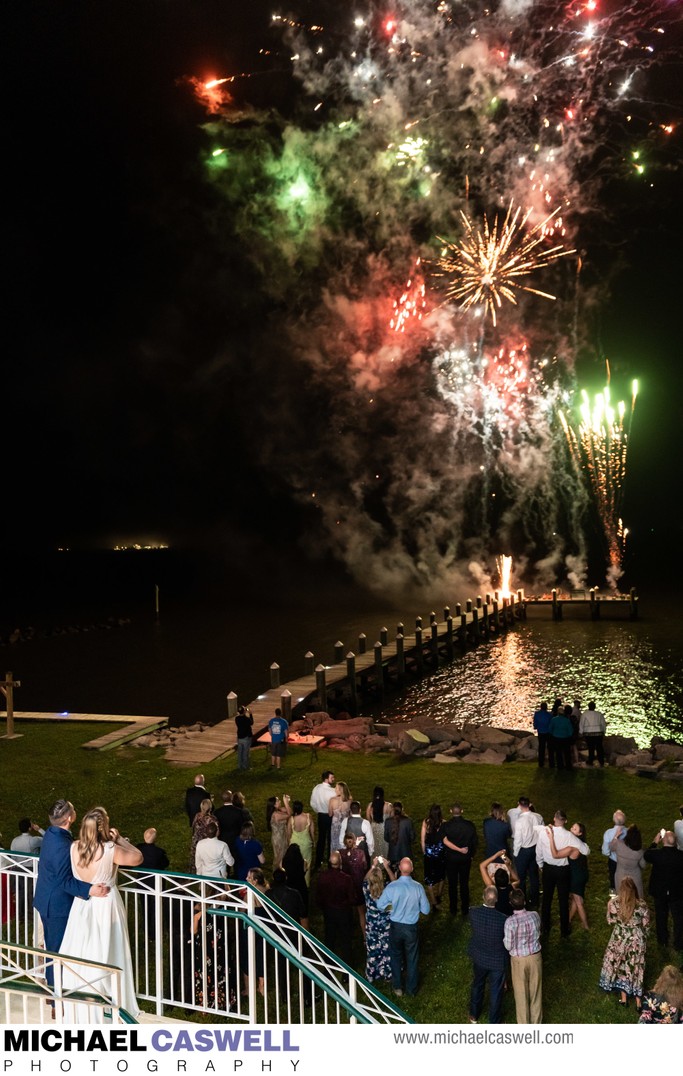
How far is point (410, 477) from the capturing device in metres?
80.9

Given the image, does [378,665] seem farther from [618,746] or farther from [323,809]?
[323,809]

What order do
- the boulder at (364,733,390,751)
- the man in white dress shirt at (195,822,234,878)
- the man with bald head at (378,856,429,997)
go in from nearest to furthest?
the man with bald head at (378,856,429,997)
the man in white dress shirt at (195,822,234,878)
the boulder at (364,733,390,751)

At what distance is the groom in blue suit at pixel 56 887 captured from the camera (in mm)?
7543

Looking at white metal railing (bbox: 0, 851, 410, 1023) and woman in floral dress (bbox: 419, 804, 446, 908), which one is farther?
woman in floral dress (bbox: 419, 804, 446, 908)

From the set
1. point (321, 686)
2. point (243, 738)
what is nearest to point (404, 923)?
point (243, 738)

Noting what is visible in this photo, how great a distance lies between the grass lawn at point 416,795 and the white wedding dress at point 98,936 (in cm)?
360

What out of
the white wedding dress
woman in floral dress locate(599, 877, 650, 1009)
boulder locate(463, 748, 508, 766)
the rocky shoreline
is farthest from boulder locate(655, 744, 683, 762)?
the white wedding dress

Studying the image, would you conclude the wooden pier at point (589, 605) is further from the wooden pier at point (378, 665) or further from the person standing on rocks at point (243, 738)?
the person standing on rocks at point (243, 738)

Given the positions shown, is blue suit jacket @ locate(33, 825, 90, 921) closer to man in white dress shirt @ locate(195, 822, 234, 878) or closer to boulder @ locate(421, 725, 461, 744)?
man in white dress shirt @ locate(195, 822, 234, 878)

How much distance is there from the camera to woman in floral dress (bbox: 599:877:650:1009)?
30.8 ft

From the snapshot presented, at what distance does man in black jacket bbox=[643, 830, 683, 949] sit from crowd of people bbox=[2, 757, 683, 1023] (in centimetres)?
2

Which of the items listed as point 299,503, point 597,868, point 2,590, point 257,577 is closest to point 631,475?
point 299,503

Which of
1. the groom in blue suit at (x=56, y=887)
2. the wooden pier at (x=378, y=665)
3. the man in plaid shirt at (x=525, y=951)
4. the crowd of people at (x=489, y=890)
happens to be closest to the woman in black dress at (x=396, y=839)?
the crowd of people at (x=489, y=890)
